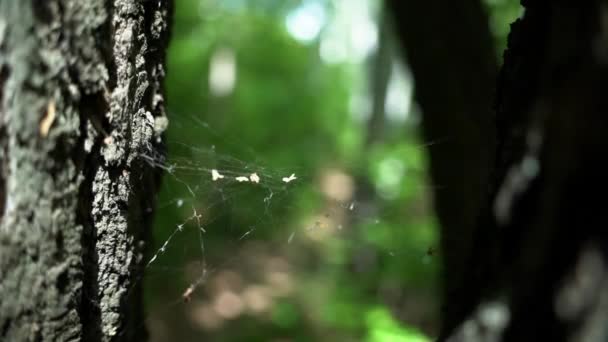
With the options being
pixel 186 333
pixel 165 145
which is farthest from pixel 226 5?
pixel 165 145

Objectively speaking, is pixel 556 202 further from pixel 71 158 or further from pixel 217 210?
pixel 217 210

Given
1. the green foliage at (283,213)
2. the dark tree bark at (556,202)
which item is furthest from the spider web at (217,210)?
the dark tree bark at (556,202)

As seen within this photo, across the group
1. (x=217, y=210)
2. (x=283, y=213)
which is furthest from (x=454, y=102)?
(x=217, y=210)

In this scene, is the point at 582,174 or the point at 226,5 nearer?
the point at 582,174

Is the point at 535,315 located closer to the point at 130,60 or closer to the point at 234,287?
the point at 130,60

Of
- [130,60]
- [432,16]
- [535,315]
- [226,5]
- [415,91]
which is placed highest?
[226,5]

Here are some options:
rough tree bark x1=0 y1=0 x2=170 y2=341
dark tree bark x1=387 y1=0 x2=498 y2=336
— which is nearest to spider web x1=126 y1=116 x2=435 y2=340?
rough tree bark x1=0 y1=0 x2=170 y2=341

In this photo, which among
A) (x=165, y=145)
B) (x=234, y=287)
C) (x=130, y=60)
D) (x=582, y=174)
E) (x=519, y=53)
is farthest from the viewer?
(x=234, y=287)
